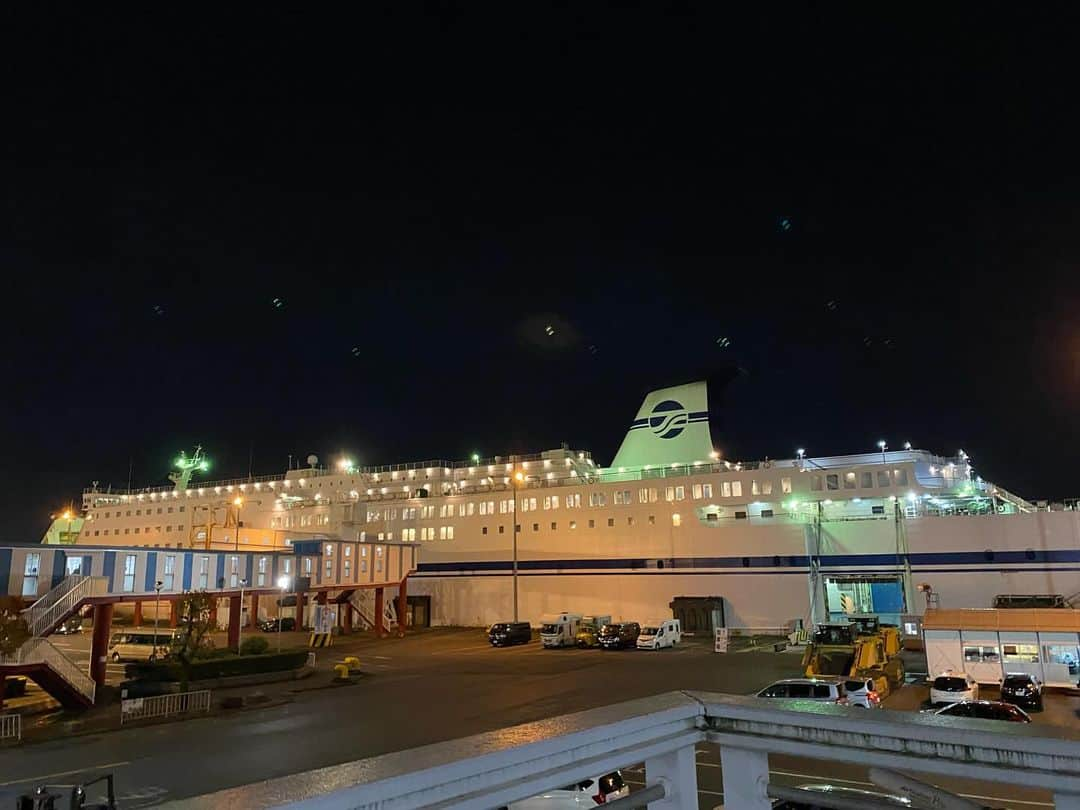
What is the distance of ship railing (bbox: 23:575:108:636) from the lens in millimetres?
19359

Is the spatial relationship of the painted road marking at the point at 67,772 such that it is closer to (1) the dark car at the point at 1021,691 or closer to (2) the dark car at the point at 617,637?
(1) the dark car at the point at 1021,691

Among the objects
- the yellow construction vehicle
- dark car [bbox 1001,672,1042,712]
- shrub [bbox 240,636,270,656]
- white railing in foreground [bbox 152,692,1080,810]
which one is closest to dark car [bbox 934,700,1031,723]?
dark car [bbox 1001,672,1042,712]

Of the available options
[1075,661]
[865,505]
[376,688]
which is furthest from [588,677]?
[865,505]

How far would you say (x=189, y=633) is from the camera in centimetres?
2177

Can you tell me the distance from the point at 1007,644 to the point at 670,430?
77.8 ft

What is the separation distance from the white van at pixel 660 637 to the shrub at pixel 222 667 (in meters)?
14.5

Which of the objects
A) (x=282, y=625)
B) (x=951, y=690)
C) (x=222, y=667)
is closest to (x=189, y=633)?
(x=222, y=667)

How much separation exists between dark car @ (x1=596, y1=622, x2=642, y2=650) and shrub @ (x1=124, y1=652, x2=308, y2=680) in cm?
1346

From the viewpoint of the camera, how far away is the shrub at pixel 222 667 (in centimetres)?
2183

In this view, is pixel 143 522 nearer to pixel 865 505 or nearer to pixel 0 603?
pixel 0 603

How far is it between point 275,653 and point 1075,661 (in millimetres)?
25632

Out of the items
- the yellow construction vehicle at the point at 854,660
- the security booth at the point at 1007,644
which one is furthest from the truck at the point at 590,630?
the security booth at the point at 1007,644

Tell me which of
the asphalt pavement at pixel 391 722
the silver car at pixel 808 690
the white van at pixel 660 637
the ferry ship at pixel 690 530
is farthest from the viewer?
the ferry ship at pixel 690 530

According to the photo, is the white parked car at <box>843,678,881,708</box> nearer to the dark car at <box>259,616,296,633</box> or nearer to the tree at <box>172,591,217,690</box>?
the tree at <box>172,591,217,690</box>
